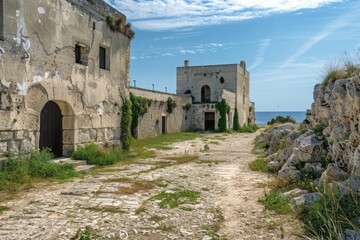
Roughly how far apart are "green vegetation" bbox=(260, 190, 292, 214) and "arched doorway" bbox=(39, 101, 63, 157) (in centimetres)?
654

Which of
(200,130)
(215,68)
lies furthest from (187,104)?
(215,68)

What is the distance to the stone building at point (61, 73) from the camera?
7125 mm

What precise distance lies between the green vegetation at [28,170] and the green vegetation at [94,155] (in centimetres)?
116

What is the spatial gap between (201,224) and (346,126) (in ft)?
11.3

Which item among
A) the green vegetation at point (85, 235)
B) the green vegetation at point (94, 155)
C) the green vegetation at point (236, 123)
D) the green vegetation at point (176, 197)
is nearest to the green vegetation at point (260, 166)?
the green vegetation at point (176, 197)

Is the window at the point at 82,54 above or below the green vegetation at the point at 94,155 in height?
above

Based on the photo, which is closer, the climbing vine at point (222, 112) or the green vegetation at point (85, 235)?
the green vegetation at point (85, 235)

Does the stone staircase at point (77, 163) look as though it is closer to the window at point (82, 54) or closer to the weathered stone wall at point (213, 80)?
the window at point (82, 54)

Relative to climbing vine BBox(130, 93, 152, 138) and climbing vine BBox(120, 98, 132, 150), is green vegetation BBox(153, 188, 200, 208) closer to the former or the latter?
climbing vine BBox(120, 98, 132, 150)

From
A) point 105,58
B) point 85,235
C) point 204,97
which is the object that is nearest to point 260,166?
point 85,235

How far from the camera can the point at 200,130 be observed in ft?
93.8

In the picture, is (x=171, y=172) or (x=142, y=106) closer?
(x=171, y=172)

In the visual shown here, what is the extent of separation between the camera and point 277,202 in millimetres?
5262

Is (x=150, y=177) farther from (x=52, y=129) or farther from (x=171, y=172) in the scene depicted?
(x=52, y=129)
